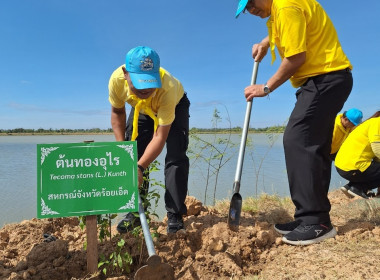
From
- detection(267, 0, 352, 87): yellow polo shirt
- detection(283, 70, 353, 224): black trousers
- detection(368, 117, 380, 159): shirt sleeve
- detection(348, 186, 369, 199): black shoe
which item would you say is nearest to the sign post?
detection(283, 70, 353, 224): black trousers

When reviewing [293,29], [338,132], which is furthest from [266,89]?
[338,132]

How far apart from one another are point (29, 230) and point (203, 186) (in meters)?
4.37

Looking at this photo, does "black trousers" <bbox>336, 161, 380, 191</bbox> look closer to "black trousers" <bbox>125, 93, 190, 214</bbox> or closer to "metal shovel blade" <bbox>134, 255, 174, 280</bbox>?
"black trousers" <bbox>125, 93, 190, 214</bbox>

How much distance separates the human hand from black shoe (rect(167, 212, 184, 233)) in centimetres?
126

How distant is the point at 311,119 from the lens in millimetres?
2369

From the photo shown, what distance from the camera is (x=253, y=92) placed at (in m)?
2.67

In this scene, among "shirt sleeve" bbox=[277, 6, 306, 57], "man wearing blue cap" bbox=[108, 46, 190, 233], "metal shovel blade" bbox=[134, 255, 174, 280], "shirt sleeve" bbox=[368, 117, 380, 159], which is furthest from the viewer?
"shirt sleeve" bbox=[368, 117, 380, 159]

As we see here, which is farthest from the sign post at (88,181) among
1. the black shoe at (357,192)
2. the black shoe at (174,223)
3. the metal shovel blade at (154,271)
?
the black shoe at (357,192)

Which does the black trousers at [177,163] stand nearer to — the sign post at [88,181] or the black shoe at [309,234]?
the sign post at [88,181]

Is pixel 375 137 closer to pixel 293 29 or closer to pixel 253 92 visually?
pixel 253 92

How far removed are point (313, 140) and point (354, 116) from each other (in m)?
3.30

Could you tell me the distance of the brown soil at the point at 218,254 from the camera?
2129 millimetres

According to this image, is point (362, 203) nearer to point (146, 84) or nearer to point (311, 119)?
point (311, 119)

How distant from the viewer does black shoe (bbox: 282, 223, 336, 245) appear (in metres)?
2.42
